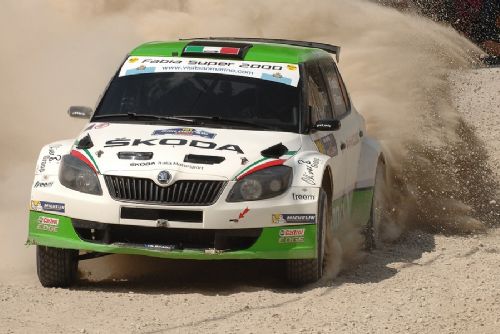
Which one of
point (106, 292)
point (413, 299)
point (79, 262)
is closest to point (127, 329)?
point (106, 292)

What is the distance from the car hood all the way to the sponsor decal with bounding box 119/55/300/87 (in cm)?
66

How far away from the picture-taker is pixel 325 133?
9.55 metres

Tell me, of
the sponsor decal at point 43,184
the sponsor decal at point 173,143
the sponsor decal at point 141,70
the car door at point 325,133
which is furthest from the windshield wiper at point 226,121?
the sponsor decal at point 43,184

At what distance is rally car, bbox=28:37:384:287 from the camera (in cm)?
828

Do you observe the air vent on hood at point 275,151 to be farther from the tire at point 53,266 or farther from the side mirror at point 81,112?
the side mirror at point 81,112

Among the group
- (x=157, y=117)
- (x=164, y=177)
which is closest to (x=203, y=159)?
(x=164, y=177)

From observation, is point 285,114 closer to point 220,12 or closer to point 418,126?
point 418,126

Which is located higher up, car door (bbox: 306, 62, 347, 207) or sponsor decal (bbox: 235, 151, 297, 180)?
sponsor decal (bbox: 235, 151, 297, 180)

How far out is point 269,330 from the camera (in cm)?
716

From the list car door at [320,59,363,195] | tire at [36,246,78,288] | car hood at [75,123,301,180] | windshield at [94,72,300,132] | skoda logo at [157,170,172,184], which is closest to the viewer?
skoda logo at [157,170,172,184]

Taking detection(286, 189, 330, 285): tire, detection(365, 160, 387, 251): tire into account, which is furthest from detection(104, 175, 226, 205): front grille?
detection(365, 160, 387, 251): tire

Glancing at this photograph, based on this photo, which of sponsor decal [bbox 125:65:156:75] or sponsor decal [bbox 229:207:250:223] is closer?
sponsor decal [bbox 229:207:250:223]

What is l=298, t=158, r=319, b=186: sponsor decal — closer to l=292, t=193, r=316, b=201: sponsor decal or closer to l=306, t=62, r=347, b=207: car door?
l=292, t=193, r=316, b=201: sponsor decal

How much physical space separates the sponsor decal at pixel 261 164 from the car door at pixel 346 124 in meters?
1.32
